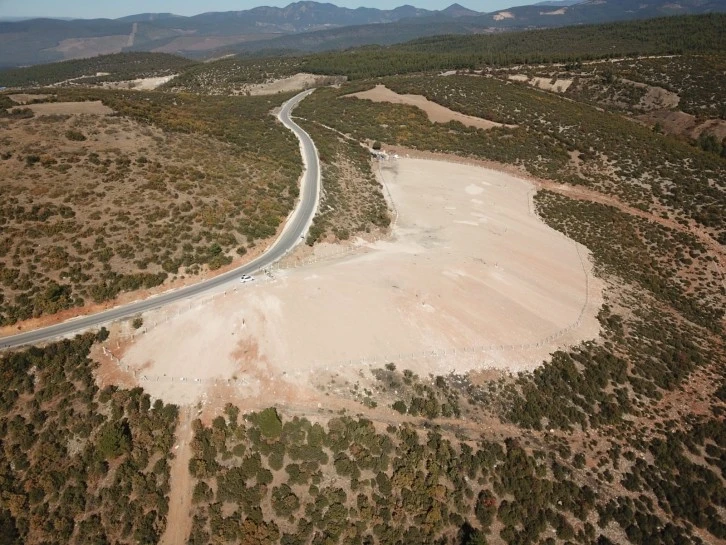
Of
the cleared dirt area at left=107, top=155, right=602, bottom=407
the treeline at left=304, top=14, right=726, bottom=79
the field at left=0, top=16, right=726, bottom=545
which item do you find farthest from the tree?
the treeline at left=304, top=14, right=726, bottom=79

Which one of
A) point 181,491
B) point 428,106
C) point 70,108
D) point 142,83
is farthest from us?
point 142,83

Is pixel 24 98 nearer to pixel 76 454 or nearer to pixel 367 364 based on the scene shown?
pixel 76 454

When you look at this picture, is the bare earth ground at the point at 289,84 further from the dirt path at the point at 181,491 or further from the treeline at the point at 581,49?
the dirt path at the point at 181,491

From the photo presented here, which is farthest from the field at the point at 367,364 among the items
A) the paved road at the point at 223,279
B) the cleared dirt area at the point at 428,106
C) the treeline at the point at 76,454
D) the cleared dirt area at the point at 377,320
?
the cleared dirt area at the point at 428,106

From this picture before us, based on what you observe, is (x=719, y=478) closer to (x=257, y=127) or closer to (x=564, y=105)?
(x=257, y=127)

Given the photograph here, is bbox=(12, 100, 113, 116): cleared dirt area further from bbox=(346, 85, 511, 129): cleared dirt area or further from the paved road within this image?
bbox=(346, 85, 511, 129): cleared dirt area

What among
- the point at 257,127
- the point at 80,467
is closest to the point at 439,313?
the point at 80,467

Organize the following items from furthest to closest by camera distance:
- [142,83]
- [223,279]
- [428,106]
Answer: [142,83], [428,106], [223,279]

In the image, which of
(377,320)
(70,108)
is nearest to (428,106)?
(70,108)
